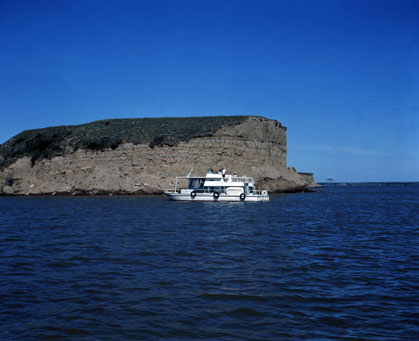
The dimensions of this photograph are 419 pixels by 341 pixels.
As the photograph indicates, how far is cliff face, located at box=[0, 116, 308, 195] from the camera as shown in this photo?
5862 cm

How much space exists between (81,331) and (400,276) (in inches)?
301

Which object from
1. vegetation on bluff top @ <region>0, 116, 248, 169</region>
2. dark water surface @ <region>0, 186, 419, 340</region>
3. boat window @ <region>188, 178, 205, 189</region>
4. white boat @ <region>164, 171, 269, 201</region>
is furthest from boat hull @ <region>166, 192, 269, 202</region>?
dark water surface @ <region>0, 186, 419, 340</region>

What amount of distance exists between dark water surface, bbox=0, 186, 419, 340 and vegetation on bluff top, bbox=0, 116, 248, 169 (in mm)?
47222

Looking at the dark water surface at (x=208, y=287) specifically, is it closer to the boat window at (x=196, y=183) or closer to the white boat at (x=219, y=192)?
the white boat at (x=219, y=192)

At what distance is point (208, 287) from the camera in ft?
27.8

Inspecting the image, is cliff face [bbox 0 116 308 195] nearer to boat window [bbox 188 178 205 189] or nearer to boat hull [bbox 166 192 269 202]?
boat window [bbox 188 178 205 189]

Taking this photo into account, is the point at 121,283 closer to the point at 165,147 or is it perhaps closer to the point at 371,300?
the point at 371,300

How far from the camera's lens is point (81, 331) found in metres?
6.14

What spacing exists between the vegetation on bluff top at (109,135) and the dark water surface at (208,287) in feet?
155

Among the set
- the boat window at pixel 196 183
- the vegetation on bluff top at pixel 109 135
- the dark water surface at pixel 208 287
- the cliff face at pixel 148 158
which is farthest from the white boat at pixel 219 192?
the dark water surface at pixel 208 287

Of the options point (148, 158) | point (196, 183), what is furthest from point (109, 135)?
point (196, 183)

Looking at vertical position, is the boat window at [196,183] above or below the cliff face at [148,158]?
below

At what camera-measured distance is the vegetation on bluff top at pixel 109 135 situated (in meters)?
62.6

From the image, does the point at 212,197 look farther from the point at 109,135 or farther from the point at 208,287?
the point at 208,287
